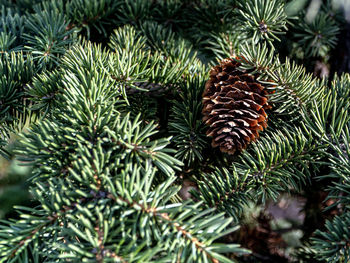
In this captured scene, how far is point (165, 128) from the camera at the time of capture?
0.48 m

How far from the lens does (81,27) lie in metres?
0.52

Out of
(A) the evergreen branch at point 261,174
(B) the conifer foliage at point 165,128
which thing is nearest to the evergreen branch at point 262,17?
(B) the conifer foliage at point 165,128

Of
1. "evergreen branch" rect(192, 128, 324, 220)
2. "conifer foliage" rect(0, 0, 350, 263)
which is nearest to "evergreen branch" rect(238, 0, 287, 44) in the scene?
"conifer foliage" rect(0, 0, 350, 263)

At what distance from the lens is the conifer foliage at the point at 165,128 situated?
0.29 m

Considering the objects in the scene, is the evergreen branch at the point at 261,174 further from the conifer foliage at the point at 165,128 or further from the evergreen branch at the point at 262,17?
the evergreen branch at the point at 262,17

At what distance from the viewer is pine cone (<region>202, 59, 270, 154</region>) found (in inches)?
15.1

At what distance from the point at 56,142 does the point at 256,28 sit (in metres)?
0.30

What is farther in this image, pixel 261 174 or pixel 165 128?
pixel 165 128

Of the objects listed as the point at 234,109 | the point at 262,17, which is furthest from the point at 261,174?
the point at 262,17

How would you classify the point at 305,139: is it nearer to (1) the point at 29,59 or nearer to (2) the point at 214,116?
(2) the point at 214,116

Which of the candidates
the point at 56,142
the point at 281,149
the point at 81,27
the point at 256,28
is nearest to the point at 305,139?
the point at 281,149

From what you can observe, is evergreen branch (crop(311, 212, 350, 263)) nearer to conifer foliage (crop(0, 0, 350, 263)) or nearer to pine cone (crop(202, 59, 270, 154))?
conifer foliage (crop(0, 0, 350, 263))

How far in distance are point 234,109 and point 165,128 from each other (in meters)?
0.12

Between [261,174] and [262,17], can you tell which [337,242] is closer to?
[261,174]
